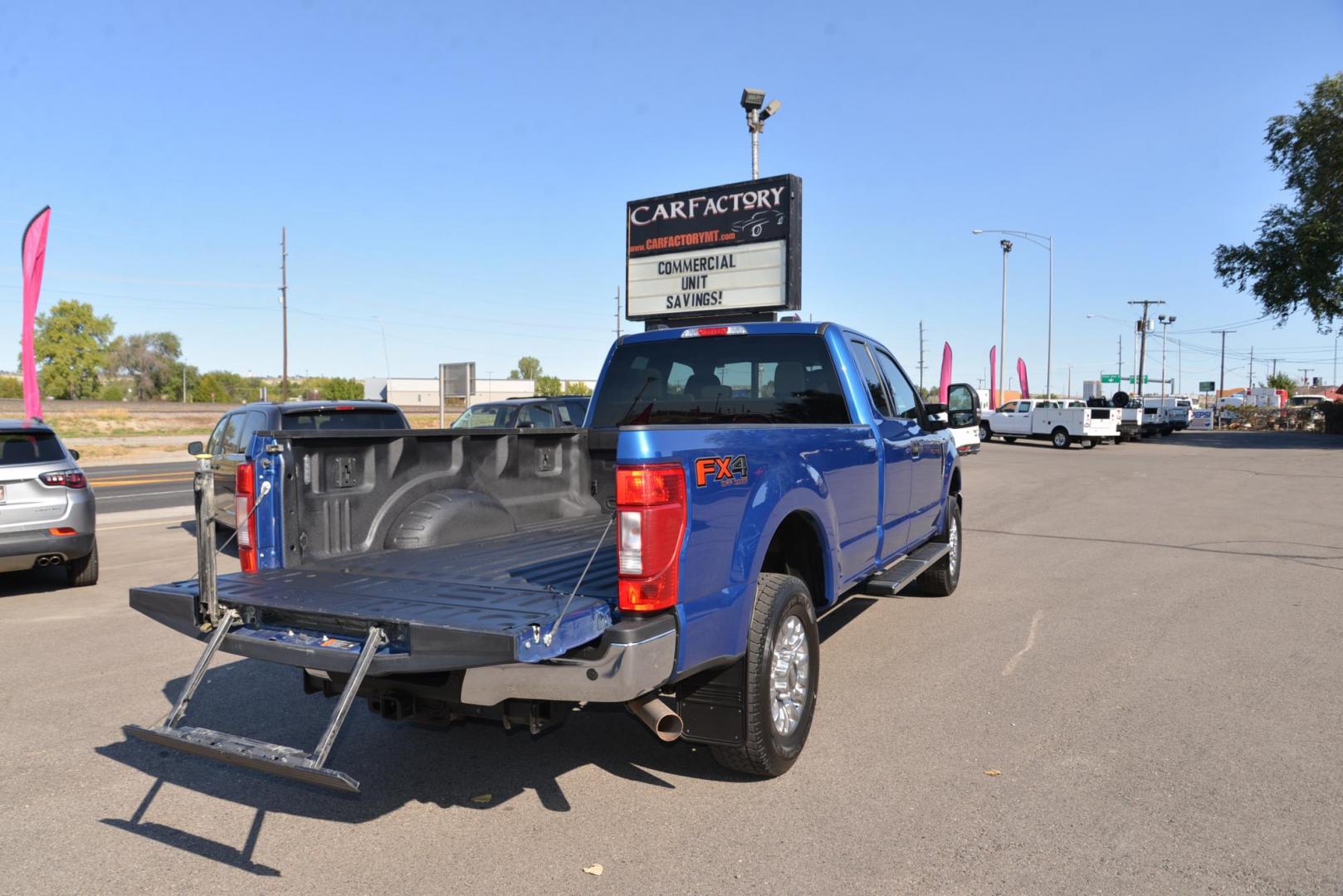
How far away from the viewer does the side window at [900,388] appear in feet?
21.9

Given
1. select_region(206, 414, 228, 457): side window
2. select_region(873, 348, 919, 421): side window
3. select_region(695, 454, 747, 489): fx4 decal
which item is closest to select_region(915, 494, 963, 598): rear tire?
select_region(873, 348, 919, 421): side window

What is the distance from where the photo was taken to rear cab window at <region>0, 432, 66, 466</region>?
26.0ft

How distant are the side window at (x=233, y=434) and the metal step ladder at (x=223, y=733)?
742 cm

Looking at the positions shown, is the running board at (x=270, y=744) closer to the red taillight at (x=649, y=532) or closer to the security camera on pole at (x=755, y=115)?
the red taillight at (x=649, y=532)

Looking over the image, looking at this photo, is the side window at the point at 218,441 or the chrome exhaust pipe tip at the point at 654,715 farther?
the side window at the point at 218,441

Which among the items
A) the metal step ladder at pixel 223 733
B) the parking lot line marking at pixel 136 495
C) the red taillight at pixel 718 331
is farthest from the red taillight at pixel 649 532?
the parking lot line marking at pixel 136 495

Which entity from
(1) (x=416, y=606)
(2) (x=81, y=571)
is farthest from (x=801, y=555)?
(2) (x=81, y=571)

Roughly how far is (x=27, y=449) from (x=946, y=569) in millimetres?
7994

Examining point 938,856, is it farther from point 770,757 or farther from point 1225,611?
point 1225,611

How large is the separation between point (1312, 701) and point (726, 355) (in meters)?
3.88

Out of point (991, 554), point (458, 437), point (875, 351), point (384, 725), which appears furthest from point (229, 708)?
point (991, 554)

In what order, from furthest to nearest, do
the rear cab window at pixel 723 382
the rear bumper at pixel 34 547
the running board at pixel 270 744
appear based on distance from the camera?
the rear bumper at pixel 34 547 → the rear cab window at pixel 723 382 → the running board at pixel 270 744

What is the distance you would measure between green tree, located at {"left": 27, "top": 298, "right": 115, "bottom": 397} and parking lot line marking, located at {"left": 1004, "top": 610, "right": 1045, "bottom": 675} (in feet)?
351

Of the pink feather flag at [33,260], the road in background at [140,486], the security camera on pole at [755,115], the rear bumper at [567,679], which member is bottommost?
the road in background at [140,486]
